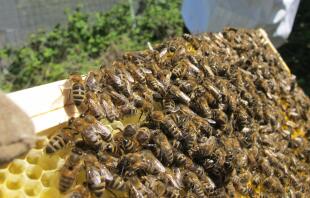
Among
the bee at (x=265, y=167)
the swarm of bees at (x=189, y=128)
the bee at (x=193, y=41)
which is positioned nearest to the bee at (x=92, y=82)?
the swarm of bees at (x=189, y=128)

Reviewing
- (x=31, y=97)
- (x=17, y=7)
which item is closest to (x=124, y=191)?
(x=31, y=97)

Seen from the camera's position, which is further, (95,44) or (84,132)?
(95,44)

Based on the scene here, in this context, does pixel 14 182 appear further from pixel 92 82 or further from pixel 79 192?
pixel 92 82

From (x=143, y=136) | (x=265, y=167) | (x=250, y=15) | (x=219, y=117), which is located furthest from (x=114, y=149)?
(x=250, y=15)

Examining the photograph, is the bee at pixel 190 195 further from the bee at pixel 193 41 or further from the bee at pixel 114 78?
the bee at pixel 193 41

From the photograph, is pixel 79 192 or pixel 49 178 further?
pixel 49 178

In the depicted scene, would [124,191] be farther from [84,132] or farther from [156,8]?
[156,8]

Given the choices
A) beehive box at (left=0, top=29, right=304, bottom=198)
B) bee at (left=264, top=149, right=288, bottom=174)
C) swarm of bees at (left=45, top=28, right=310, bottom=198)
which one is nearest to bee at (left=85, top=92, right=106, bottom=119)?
swarm of bees at (left=45, top=28, right=310, bottom=198)
